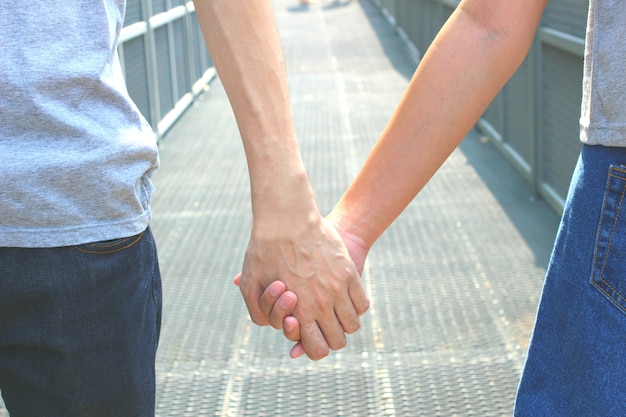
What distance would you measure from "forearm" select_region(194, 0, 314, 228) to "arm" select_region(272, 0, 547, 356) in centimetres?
16

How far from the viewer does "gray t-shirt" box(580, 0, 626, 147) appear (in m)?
1.23

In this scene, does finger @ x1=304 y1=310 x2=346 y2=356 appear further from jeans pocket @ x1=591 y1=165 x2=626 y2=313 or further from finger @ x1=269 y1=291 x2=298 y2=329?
jeans pocket @ x1=591 y1=165 x2=626 y2=313

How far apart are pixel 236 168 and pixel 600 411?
15.6 feet

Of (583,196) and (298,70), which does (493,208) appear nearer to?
(583,196)

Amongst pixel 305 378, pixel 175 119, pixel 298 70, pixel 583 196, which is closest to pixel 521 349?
pixel 305 378

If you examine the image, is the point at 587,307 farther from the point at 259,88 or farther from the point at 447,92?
the point at 259,88

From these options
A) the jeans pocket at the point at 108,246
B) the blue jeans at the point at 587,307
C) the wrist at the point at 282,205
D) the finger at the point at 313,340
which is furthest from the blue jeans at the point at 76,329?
the blue jeans at the point at 587,307

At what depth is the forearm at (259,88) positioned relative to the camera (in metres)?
1.64

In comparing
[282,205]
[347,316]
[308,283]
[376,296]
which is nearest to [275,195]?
[282,205]

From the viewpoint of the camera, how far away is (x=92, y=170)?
133cm

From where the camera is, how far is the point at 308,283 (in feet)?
5.75

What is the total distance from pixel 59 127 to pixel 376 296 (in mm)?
2573

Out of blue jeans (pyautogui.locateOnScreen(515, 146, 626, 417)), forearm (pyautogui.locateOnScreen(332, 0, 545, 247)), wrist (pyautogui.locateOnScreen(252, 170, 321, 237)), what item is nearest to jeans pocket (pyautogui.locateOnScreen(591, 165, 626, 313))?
blue jeans (pyautogui.locateOnScreen(515, 146, 626, 417))

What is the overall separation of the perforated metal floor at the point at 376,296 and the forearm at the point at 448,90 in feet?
4.47
